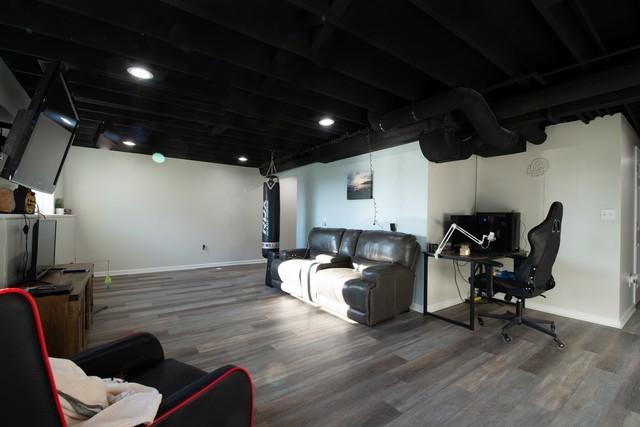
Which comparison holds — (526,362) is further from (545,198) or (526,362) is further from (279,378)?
(545,198)

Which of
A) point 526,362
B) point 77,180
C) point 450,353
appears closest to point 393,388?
point 450,353

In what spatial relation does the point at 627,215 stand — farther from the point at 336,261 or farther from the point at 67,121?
the point at 67,121

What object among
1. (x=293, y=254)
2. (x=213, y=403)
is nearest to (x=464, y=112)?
(x=213, y=403)

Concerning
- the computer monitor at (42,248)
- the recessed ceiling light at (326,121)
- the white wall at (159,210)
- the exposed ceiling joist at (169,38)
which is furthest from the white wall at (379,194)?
the computer monitor at (42,248)

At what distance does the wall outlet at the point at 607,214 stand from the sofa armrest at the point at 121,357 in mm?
4527

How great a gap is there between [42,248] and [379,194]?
3.91 m

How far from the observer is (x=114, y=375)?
135 cm

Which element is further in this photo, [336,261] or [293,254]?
[293,254]

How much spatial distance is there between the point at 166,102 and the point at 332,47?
211 centimetres

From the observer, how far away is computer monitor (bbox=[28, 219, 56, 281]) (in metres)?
2.40

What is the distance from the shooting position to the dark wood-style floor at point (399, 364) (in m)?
1.77

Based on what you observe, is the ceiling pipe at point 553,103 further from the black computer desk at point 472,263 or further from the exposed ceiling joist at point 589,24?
the black computer desk at point 472,263

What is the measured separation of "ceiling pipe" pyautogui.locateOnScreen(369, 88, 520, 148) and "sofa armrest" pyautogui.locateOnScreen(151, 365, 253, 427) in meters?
2.57

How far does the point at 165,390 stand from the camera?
127 centimetres
